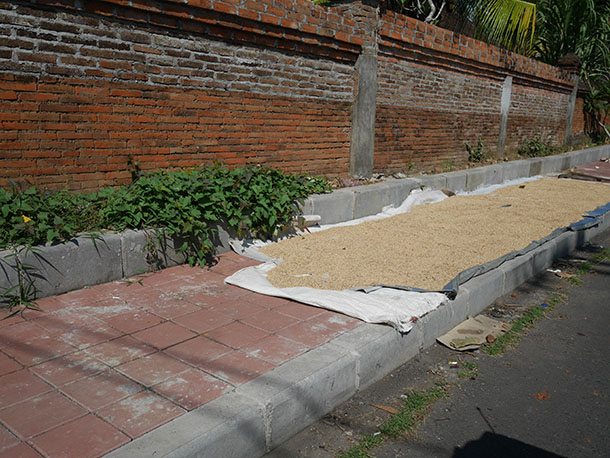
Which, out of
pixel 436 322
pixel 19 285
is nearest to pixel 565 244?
pixel 436 322

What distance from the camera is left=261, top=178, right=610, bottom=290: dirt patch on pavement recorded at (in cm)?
478

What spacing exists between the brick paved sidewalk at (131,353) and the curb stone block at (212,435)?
0.29 ft

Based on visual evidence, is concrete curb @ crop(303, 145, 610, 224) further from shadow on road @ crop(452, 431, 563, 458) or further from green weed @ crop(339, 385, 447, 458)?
shadow on road @ crop(452, 431, 563, 458)

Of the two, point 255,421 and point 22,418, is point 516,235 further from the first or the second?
point 22,418

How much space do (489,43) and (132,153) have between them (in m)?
10.1

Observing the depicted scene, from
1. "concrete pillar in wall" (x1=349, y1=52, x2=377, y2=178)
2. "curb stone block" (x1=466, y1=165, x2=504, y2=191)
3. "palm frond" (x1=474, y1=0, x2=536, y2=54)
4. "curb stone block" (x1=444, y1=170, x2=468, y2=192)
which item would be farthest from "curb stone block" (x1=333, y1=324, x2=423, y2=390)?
"palm frond" (x1=474, y1=0, x2=536, y2=54)

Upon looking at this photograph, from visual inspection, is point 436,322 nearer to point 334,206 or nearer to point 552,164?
point 334,206

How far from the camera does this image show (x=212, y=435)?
2.40 metres

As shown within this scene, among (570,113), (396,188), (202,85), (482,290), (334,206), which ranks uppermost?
(570,113)

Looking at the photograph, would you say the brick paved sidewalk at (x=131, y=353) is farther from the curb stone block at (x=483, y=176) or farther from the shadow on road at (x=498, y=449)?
the curb stone block at (x=483, y=176)

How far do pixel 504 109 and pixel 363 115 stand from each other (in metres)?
6.33

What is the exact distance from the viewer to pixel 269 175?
607 cm

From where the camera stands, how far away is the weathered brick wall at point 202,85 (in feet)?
14.9

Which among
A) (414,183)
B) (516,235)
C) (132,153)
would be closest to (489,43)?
(414,183)
